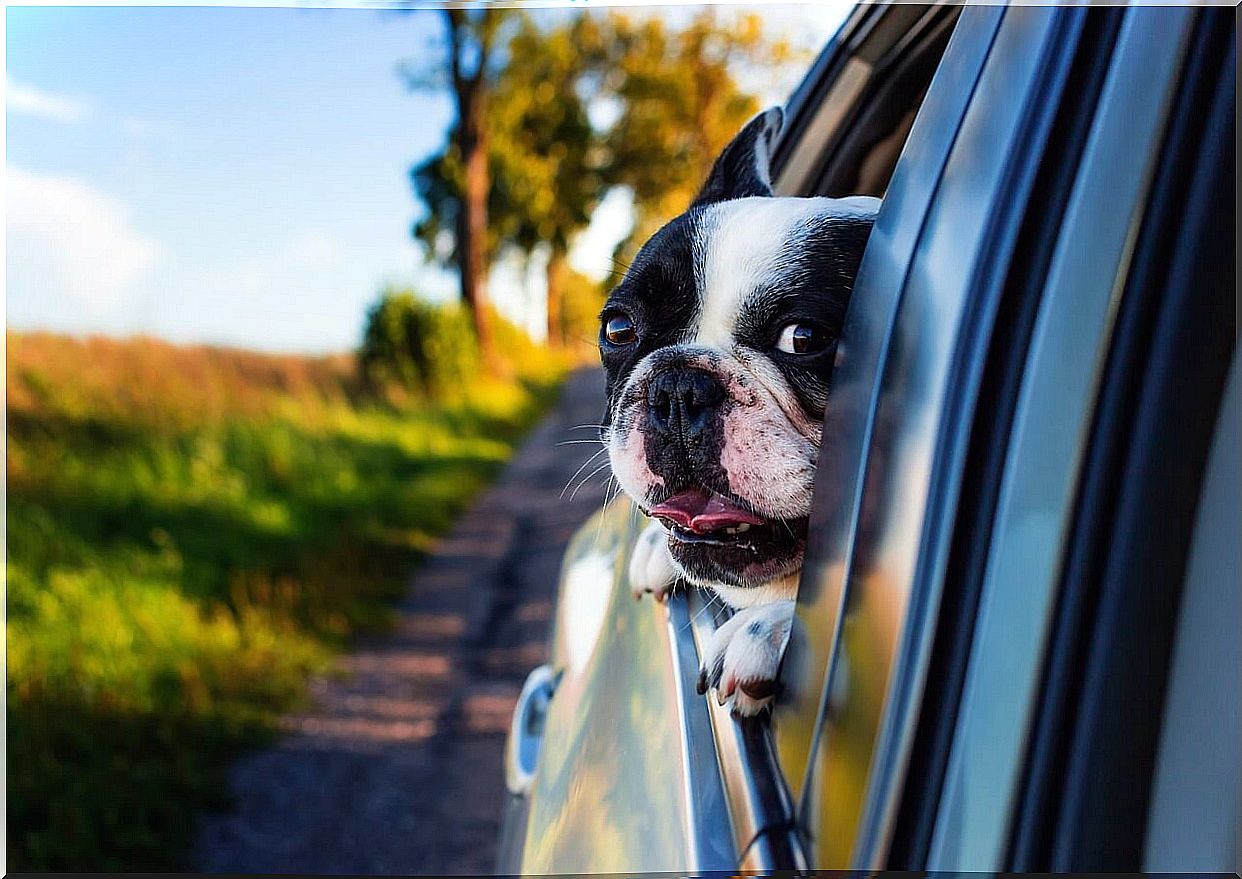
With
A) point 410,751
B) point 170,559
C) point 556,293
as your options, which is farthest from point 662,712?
point 556,293

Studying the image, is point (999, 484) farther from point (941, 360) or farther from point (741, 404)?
point (741, 404)

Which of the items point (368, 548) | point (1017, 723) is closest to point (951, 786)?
point (1017, 723)

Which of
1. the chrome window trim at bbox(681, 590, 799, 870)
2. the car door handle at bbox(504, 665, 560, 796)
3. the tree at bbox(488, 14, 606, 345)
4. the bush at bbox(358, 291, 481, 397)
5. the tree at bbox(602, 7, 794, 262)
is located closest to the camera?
the chrome window trim at bbox(681, 590, 799, 870)

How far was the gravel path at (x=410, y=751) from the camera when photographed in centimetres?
334

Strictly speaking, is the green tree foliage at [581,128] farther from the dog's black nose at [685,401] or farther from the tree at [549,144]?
the dog's black nose at [685,401]

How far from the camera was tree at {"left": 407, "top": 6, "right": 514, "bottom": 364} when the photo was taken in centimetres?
1369

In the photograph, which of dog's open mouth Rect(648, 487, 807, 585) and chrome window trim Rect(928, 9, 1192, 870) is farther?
dog's open mouth Rect(648, 487, 807, 585)

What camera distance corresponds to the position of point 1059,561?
72 cm

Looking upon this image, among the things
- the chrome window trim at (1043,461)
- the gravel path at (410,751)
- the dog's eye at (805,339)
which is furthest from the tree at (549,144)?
the chrome window trim at (1043,461)

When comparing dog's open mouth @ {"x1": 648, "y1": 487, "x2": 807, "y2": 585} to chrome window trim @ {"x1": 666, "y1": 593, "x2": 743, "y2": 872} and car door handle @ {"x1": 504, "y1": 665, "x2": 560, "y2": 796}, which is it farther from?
car door handle @ {"x1": 504, "y1": 665, "x2": 560, "y2": 796}

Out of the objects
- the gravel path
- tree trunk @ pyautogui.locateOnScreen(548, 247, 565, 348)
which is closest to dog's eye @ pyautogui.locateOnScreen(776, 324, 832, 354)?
the gravel path

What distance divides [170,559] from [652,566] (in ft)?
14.7

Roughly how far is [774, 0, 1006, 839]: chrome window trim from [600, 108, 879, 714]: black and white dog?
105mm

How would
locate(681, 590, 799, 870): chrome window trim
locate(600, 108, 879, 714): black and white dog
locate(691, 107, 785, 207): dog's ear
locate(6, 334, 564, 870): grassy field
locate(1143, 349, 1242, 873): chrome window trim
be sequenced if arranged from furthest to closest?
locate(6, 334, 564, 870): grassy field
locate(691, 107, 785, 207): dog's ear
locate(600, 108, 879, 714): black and white dog
locate(681, 590, 799, 870): chrome window trim
locate(1143, 349, 1242, 873): chrome window trim
